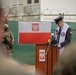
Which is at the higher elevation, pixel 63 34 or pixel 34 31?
pixel 63 34

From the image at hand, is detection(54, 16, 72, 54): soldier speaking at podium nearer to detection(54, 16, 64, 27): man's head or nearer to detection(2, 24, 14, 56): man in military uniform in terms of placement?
detection(54, 16, 64, 27): man's head

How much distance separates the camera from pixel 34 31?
46.6ft

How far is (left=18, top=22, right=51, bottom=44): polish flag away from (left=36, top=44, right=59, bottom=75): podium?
4.21 metres

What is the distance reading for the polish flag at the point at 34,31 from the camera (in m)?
14.2

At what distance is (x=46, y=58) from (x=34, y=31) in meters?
4.51

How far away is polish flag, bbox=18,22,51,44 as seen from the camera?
46.5 feet

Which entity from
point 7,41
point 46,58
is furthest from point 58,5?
point 7,41

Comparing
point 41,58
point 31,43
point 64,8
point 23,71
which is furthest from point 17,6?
point 23,71

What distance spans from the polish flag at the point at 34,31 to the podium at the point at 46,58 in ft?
13.8

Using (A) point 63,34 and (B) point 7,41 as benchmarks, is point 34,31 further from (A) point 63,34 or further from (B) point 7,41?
(B) point 7,41

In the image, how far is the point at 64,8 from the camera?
24344 millimetres

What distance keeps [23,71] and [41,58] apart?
311 inches

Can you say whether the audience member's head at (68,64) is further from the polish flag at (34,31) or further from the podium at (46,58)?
the polish flag at (34,31)

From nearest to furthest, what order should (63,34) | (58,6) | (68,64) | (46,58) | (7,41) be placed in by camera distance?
(68,64)
(7,41)
(63,34)
(46,58)
(58,6)
